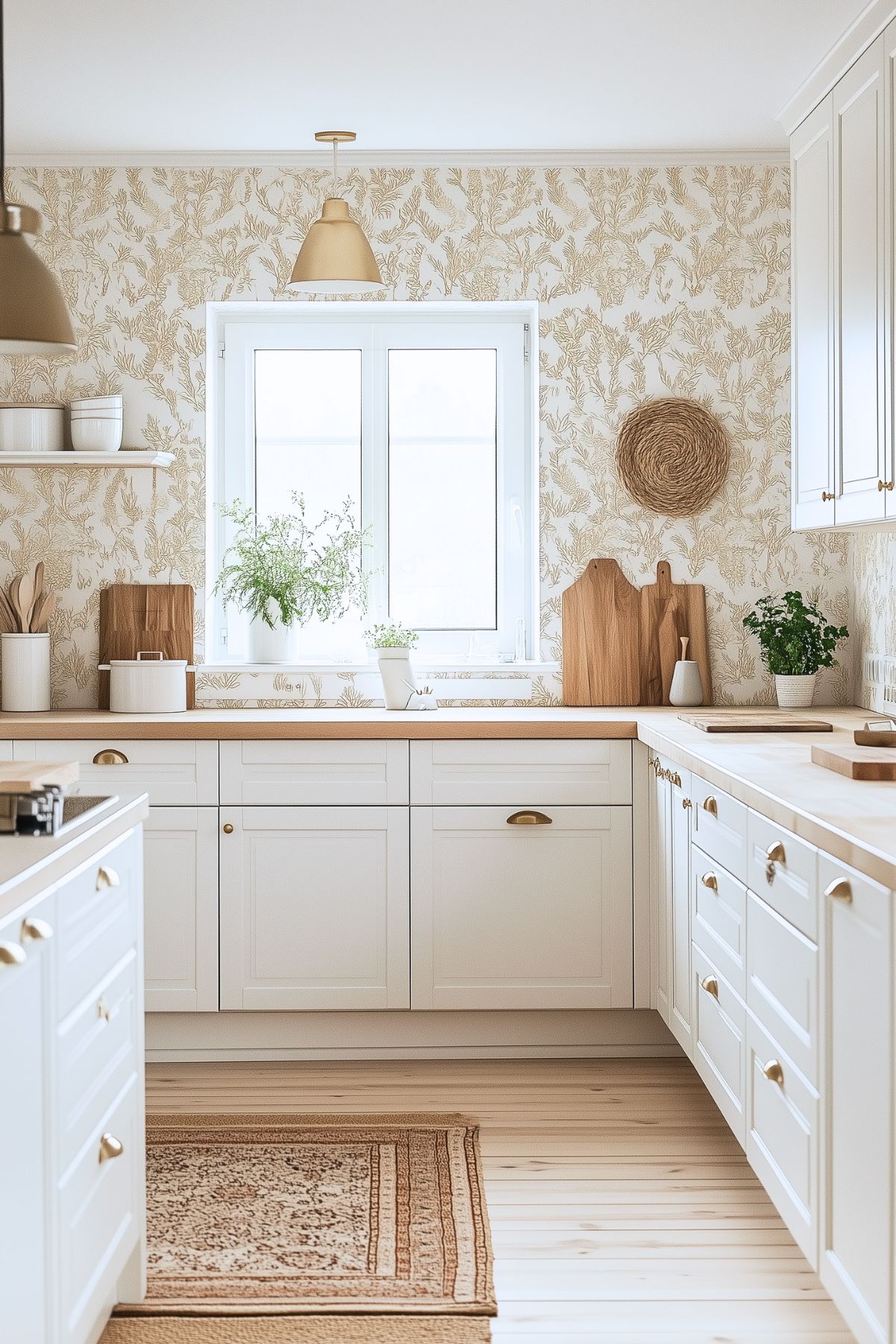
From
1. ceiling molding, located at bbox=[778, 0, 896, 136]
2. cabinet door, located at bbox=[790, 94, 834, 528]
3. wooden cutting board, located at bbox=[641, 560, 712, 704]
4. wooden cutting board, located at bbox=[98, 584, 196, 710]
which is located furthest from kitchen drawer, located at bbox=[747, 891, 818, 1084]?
wooden cutting board, located at bbox=[98, 584, 196, 710]

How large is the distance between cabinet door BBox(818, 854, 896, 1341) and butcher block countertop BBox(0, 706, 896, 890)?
0.46 metres

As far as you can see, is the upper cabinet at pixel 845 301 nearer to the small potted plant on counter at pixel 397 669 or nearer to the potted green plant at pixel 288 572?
the small potted plant on counter at pixel 397 669

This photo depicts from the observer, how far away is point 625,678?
3.87 meters

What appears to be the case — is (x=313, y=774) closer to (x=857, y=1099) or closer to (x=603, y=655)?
(x=603, y=655)

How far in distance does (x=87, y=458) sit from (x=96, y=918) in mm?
2125

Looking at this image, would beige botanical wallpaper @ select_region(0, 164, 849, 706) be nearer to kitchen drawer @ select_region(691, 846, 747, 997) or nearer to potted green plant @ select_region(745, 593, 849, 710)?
potted green plant @ select_region(745, 593, 849, 710)

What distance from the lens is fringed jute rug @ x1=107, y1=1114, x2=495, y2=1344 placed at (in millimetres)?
2170

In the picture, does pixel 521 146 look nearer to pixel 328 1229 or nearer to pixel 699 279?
pixel 699 279

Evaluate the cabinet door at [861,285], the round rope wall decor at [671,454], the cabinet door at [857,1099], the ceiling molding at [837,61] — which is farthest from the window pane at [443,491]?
the cabinet door at [857,1099]

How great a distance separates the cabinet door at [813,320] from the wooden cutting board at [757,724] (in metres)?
0.50

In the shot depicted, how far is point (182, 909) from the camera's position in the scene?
11.0 ft

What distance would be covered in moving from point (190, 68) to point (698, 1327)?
2970mm

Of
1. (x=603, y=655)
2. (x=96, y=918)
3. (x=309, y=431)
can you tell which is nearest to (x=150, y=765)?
(x=309, y=431)

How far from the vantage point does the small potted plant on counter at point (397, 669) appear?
3645 mm
